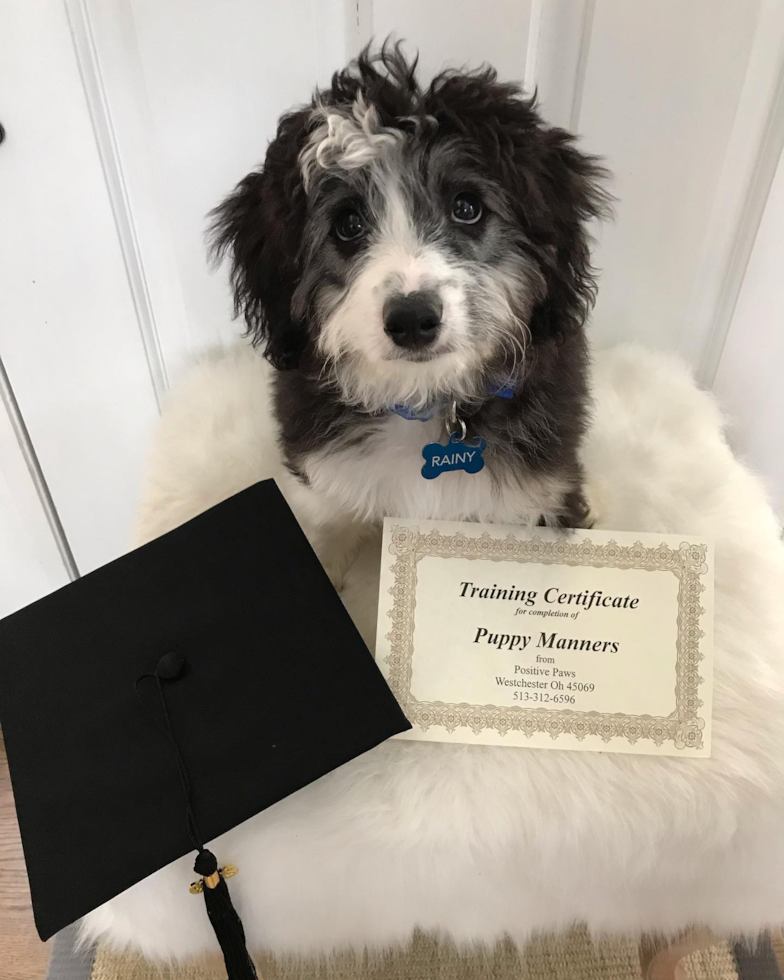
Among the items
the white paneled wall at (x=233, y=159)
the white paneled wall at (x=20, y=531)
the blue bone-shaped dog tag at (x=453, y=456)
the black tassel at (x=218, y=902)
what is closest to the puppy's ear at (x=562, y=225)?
the blue bone-shaped dog tag at (x=453, y=456)

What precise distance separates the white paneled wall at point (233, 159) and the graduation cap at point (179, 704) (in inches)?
22.4

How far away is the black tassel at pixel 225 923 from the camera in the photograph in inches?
30.8

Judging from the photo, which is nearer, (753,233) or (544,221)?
(544,221)

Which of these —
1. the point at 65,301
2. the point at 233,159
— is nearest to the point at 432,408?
the point at 233,159

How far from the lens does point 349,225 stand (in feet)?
2.76

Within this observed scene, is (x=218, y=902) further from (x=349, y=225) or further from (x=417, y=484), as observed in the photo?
(x=349, y=225)

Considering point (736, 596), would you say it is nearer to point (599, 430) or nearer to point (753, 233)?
point (599, 430)

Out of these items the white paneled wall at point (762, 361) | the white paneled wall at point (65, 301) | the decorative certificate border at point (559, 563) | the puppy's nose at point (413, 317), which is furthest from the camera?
the white paneled wall at point (762, 361)

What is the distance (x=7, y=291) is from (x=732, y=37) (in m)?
1.25

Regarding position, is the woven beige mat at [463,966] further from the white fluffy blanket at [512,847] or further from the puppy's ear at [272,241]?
the puppy's ear at [272,241]

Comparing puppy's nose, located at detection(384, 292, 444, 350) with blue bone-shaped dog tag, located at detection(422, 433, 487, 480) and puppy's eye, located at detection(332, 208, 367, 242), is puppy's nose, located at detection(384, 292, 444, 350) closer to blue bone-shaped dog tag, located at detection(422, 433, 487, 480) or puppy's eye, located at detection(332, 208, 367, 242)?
puppy's eye, located at detection(332, 208, 367, 242)

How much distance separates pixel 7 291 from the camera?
4.15ft

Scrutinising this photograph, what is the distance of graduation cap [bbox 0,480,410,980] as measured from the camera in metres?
0.79

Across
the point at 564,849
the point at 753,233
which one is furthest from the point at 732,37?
the point at 564,849
